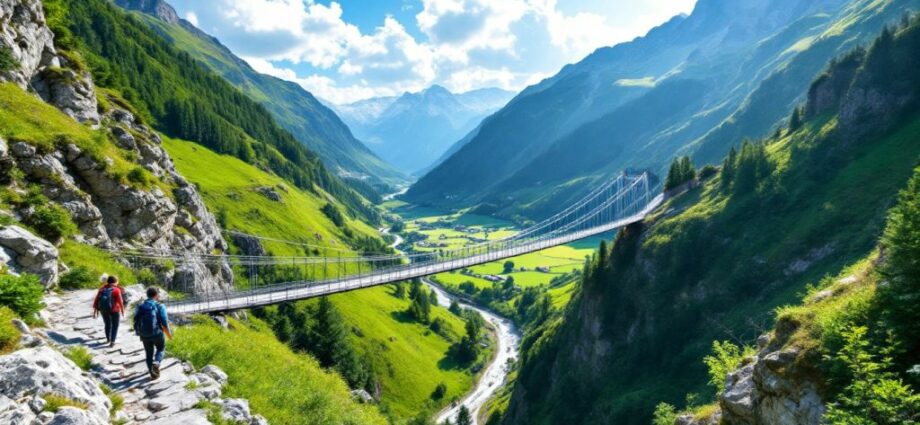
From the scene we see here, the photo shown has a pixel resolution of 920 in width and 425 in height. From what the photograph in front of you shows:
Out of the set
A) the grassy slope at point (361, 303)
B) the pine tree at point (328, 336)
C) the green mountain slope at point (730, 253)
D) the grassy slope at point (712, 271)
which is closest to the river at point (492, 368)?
the grassy slope at point (361, 303)

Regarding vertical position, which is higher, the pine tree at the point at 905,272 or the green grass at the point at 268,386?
the pine tree at the point at 905,272

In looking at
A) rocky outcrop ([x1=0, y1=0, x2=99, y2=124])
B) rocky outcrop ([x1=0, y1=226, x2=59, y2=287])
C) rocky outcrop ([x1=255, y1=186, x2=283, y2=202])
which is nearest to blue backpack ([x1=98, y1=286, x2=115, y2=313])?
rocky outcrop ([x1=0, y1=226, x2=59, y2=287])

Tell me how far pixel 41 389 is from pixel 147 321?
3972 mm

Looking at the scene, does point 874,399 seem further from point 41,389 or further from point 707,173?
point 707,173

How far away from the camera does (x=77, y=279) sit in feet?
74.5

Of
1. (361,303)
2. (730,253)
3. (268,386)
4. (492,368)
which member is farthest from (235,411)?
(492,368)

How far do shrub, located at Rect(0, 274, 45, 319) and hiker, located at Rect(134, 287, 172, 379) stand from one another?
147 inches

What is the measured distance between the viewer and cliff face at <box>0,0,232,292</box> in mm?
30484

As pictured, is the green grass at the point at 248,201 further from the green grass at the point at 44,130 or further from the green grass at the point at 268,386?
the green grass at the point at 268,386

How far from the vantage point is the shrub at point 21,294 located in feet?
46.9

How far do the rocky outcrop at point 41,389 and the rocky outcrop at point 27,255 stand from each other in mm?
10144

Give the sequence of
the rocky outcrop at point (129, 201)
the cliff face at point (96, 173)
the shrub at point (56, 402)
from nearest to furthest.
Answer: the shrub at point (56, 402) → the cliff face at point (96, 173) → the rocky outcrop at point (129, 201)

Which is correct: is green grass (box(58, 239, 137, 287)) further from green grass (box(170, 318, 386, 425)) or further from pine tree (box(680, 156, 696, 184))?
pine tree (box(680, 156, 696, 184))

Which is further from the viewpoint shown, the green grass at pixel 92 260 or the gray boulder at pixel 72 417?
the green grass at pixel 92 260
